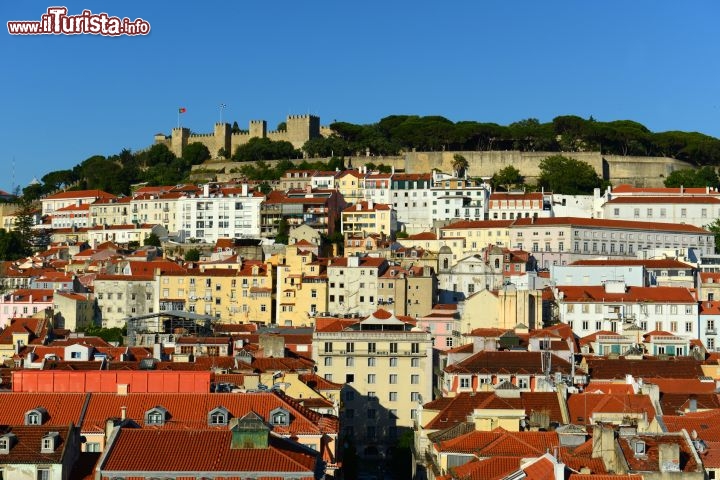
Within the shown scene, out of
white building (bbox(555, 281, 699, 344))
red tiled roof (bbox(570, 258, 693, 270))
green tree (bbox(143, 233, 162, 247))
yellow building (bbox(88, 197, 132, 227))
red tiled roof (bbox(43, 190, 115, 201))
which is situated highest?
red tiled roof (bbox(43, 190, 115, 201))

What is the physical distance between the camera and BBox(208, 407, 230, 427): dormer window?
4016 cm

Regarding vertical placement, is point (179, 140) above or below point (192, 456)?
above

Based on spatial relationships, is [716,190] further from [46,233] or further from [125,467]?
[125,467]

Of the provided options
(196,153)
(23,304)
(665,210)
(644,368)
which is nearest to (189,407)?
(644,368)

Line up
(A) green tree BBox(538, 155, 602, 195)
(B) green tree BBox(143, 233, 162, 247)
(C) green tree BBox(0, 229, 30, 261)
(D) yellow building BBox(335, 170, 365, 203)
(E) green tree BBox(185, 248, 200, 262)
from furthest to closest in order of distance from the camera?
(A) green tree BBox(538, 155, 602, 195) → (C) green tree BBox(0, 229, 30, 261) → (D) yellow building BBox(335, 170, 365, 203) → (B) green tree BBox(143, 233, 162, 247) → (E) green tree BBox(185, 248, 200, 262)

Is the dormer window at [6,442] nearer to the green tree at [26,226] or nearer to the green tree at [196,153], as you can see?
the green tree at [26,226]

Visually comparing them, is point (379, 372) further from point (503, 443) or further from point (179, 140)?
point (179, 140)

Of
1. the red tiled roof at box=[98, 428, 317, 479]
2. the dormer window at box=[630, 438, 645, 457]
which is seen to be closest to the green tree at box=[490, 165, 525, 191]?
the dormer window at box=[630, 438, 645, 457]

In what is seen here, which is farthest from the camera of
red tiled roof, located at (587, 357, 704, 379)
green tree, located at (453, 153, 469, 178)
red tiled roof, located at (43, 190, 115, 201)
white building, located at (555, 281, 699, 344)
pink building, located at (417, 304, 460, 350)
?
red tiled roof, located at (43, 190, 115, 201)

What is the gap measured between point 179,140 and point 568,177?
50765 millimetres

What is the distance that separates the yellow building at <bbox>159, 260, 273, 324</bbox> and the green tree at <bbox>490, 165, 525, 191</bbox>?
4263cm

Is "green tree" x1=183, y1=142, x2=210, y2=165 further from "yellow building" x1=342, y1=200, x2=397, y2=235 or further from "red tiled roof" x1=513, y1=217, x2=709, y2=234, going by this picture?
"red tiled roof" x1=513, y1=217, x2=709, y2=234

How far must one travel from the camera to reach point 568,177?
128 metres

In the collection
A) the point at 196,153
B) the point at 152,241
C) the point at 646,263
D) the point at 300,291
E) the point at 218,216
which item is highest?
the point at 196,153
